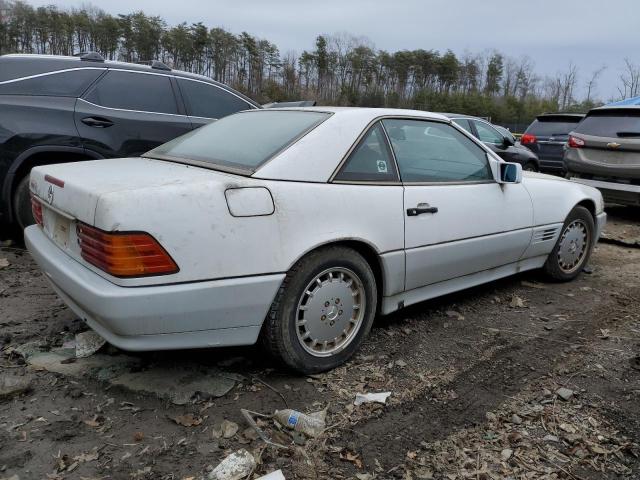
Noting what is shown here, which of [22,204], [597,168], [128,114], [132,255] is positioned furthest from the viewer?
[597,168]

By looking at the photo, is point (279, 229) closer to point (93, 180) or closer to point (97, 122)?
point (93, 180)

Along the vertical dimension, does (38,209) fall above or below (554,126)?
below

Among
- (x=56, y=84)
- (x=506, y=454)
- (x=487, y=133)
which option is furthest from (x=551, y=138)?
(x=506, y=454)

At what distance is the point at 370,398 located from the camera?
8.93 feet

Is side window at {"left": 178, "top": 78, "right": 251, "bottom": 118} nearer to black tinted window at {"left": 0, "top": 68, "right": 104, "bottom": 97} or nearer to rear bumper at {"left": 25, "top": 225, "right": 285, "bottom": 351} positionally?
black tinted window at {"left": 0, "top": 68, "right": 104, "bottom": 97}

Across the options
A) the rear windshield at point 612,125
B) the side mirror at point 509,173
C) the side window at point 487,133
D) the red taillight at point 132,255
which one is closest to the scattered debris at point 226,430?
the red taillight at point 132,255

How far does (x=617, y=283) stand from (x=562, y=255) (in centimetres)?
68

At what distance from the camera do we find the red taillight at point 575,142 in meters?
8.13

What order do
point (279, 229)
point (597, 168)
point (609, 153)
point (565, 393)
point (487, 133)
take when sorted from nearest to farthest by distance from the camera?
point (279, 229) → point (565, 393) → point (609, 153) → point (597, 168) → point (487, 133)

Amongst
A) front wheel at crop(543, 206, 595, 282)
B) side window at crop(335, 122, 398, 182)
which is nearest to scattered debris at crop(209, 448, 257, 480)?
side window at crop(335, 122, 398, 182)

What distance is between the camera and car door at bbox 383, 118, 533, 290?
3.31 meters

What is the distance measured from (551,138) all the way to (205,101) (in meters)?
9.22

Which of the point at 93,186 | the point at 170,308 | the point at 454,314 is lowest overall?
the point at 454,314

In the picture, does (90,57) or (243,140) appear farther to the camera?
(90,57)
